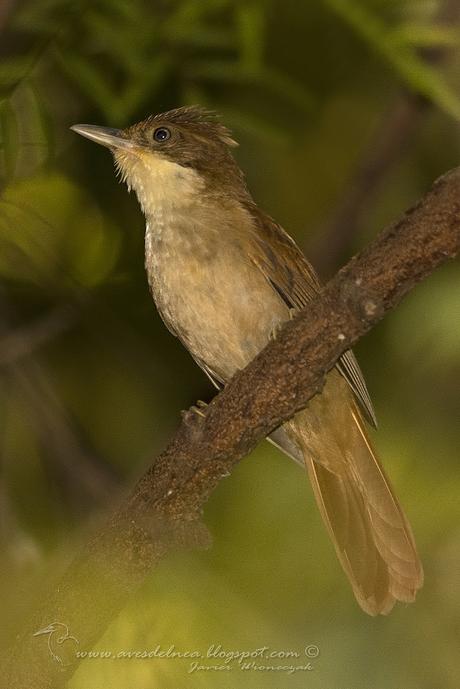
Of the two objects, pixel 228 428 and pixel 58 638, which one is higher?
pixel 228 428

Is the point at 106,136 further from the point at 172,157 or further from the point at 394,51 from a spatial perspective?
the point at 394,51

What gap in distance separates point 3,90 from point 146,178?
725 mm

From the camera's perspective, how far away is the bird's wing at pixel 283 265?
4805 millimetres

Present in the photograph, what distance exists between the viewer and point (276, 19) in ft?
24.7

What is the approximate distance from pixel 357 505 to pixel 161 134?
185 cm

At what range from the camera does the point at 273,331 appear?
15.4ft

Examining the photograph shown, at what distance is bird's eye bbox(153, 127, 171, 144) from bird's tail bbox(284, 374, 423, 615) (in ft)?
4.58

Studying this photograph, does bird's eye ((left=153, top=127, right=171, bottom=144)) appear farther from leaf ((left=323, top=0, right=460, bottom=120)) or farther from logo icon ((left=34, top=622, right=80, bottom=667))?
logo icon ((left=34, top=622, right=80, bottom=667))

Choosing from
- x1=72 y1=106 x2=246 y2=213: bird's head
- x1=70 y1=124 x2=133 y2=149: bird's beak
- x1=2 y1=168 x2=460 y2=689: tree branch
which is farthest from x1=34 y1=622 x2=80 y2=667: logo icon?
x1=70 y1=124 x2=133 y2=149: bird's beak

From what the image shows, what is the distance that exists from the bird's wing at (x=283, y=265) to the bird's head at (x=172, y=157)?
0.32 metres

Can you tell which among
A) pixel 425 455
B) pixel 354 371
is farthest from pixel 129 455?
pixel 354 371

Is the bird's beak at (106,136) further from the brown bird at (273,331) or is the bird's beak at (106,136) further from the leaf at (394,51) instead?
the leaf at (394,51)

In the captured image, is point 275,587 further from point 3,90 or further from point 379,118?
point 379,118

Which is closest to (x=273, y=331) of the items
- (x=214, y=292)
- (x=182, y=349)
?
(x=214, y=292)
